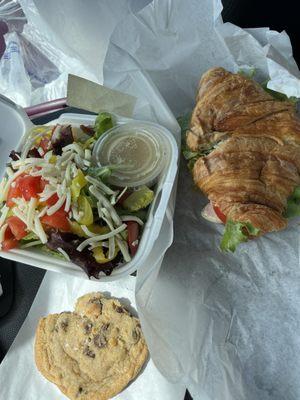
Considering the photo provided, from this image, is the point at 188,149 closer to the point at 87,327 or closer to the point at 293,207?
the point at 293,207

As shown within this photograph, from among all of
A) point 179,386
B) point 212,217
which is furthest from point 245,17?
point 179,386

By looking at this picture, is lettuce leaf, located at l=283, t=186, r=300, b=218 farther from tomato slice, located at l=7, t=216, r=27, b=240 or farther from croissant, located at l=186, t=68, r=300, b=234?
tomato slice, located at l=7, t=216, r=27, b=240

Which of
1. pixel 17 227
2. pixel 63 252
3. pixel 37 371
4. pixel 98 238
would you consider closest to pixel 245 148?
pixel 98 238

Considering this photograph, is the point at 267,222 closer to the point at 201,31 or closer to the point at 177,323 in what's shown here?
the point at 177,323

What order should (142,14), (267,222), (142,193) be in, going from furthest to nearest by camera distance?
(142,14), (142,193), (267,222)

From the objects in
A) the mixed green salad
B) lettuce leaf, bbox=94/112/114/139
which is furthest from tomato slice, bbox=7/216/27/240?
lettuce leaf, bbox=94/112/114/139
